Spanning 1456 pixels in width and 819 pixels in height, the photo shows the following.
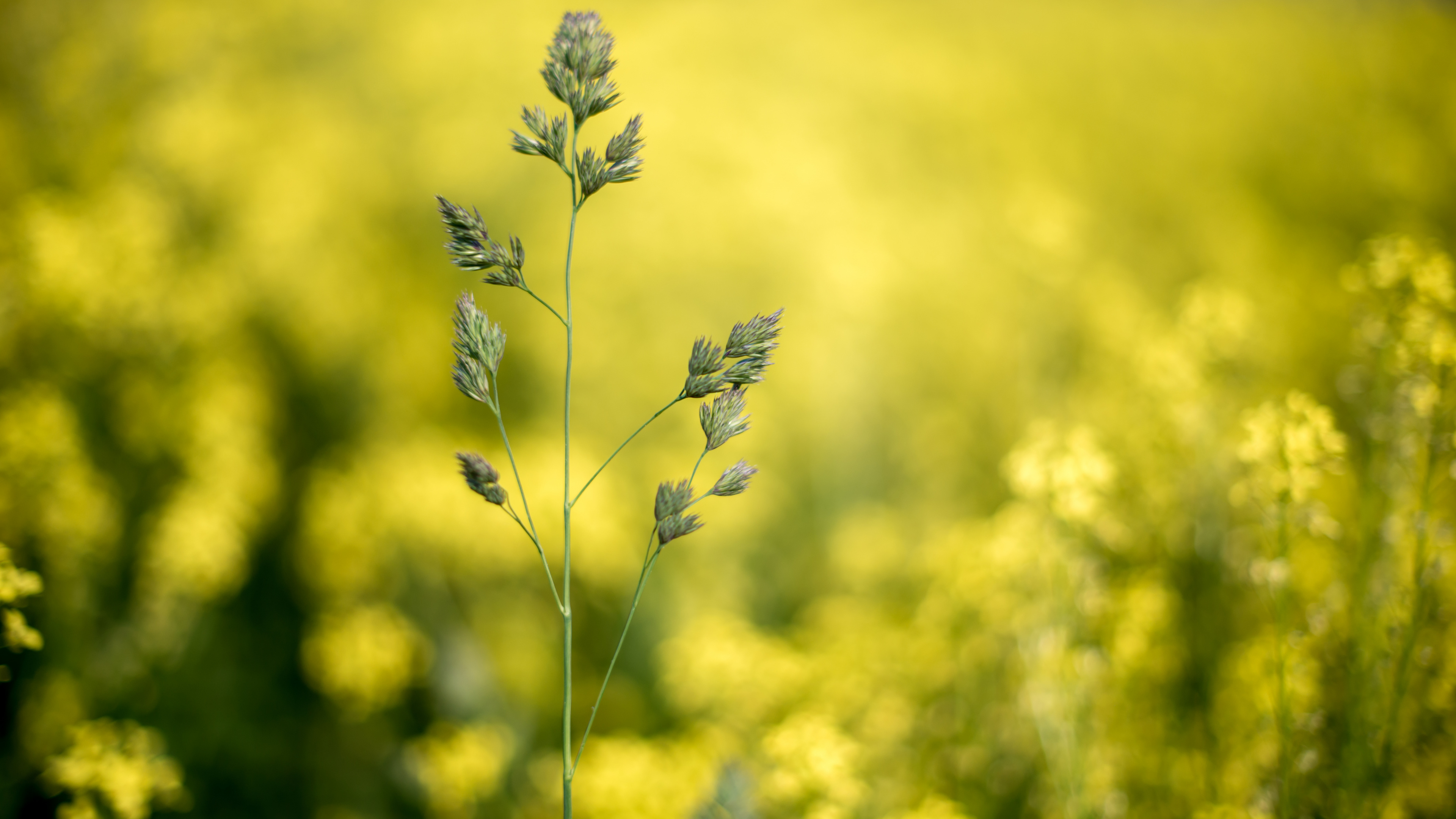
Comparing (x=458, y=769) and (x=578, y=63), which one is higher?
(x=578, y=63)

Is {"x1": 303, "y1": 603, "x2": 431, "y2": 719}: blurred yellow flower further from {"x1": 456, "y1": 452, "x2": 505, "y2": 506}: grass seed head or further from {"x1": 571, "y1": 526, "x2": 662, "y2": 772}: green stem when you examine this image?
{"x1": 456, "y1": 452, "x2": 505, "y2": 506}: grass seed head

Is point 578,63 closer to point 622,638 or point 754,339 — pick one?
point 754,339

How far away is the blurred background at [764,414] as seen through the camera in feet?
7.81

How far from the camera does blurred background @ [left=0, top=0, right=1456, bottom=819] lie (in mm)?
2381

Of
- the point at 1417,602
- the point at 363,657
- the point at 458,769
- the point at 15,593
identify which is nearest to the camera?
the point at 15,593

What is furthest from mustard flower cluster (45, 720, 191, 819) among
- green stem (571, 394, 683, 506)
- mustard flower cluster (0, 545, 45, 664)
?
green stem (571, 394, 683, 506)

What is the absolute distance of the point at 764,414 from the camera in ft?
20.9

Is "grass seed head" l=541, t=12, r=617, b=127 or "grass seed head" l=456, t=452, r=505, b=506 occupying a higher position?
"grass seed head" l=541, t=12, r=617, b=127

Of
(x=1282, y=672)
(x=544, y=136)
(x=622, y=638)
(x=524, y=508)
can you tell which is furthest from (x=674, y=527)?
(x=1282, y=672)

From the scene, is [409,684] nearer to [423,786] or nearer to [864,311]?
[423,786]

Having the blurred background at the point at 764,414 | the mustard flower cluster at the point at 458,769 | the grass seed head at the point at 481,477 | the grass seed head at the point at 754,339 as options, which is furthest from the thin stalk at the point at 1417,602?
the mustard flower cluster at the point at 458,769

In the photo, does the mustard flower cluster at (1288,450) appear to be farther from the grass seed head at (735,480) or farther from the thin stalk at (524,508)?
the thin stalk at (524,508)

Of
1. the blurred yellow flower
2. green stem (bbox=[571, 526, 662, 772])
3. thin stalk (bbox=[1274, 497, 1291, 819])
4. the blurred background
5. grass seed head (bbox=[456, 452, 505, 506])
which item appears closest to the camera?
green stem (bbox=[571, 526, 662, 772])

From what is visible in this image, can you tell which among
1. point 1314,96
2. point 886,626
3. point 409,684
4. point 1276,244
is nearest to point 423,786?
point 409,684
